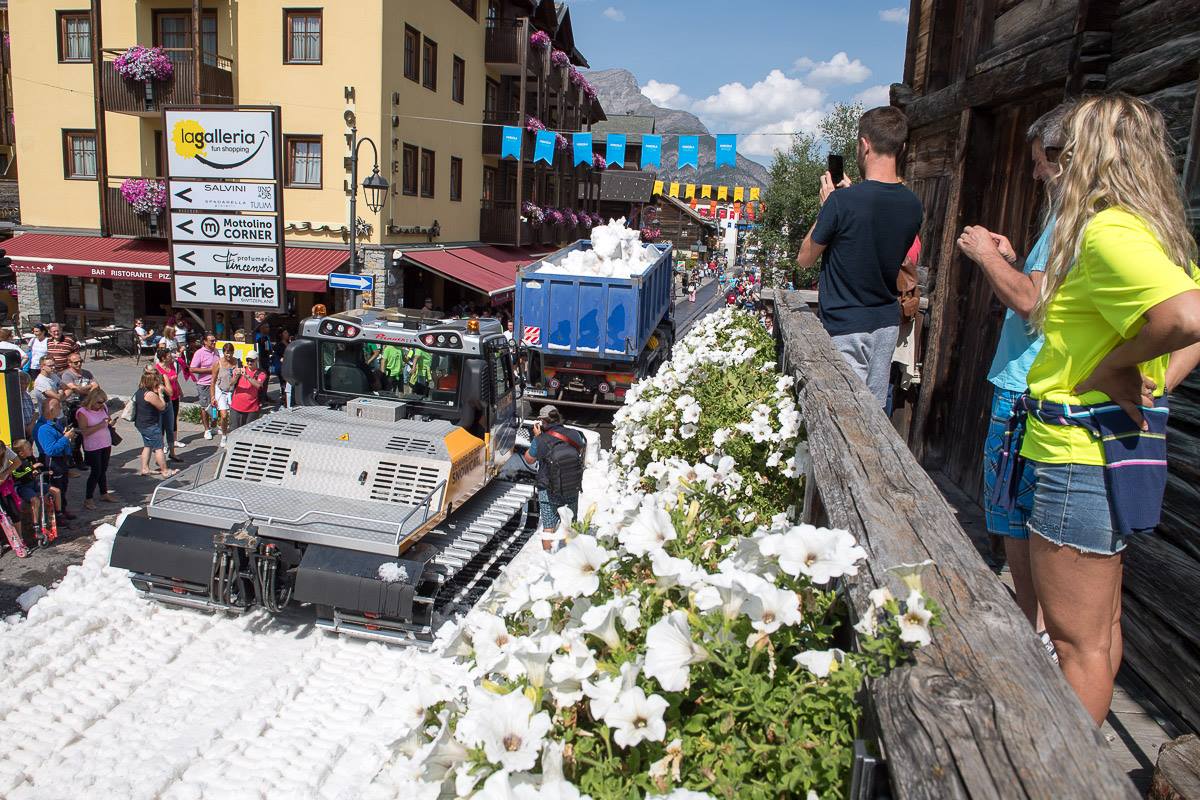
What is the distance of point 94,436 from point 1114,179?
1102cm

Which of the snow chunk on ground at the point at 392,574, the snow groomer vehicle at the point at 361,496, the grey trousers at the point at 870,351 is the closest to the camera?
the grey trousers at the point at 870,351

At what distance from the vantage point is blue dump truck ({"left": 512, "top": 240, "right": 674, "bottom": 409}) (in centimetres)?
1584

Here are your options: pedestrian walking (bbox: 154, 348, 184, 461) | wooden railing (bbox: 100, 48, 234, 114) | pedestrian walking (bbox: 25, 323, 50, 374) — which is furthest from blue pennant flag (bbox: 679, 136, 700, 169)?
pedestrian walking (bbox: 25, 323, 50, 374)

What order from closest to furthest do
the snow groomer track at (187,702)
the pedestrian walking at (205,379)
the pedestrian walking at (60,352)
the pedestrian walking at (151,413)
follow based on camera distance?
1. the snow groomer track at (187,702)
2. the pedestrian walking at (60,352)
3. the pedestrian walking at (151,413)
4. the pedestrian walking at (205,379)

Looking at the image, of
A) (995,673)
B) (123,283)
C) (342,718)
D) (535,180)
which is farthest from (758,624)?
(535,180)

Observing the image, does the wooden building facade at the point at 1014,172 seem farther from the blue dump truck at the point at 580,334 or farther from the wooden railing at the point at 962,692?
the blue dump truck at the point at 580,334

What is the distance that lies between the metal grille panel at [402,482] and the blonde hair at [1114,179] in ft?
19.7

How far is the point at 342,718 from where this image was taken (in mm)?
5934

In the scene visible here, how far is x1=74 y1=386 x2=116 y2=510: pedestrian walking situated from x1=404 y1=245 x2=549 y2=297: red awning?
40.7 feet

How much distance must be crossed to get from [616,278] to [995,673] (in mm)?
15016

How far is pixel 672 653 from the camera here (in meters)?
1.57

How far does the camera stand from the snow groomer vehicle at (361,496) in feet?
22.6

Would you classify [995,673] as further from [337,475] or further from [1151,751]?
[337,475]

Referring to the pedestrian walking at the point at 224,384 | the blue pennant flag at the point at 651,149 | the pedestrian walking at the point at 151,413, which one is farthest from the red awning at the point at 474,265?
→ the pedestrian walking at the point at 151,413
